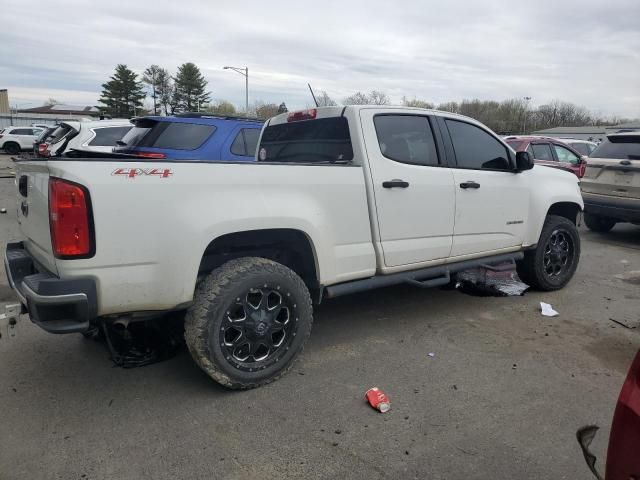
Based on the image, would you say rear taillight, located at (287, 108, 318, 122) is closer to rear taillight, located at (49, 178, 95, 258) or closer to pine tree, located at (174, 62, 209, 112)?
rear taillight, located at (49, 178, 95, 258)

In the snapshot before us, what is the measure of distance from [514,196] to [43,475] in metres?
4.47

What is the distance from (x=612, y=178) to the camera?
8594mm

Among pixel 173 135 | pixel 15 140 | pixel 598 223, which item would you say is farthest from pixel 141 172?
pixel 15 140

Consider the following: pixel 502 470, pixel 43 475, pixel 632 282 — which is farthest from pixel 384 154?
pixel 632 282

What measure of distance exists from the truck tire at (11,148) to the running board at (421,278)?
31025mm

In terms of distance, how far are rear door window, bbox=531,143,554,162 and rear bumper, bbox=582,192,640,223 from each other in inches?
117

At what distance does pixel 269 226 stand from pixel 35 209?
1.45m

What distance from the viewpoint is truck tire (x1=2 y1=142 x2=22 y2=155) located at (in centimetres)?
2889

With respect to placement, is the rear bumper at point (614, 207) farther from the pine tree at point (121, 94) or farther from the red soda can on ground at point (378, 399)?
the pine tree at point (121, 94)

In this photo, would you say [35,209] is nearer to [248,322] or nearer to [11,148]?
[248,322]

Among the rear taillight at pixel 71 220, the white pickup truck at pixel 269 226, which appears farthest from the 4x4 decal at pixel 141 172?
the rear taillight at pixel 71 220

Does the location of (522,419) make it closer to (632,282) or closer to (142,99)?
(632,282)

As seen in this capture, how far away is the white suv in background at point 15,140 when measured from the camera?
28.7 metres

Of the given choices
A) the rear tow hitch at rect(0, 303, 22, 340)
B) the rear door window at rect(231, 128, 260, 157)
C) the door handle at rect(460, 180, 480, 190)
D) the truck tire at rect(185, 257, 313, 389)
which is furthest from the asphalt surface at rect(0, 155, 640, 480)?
the rear door window at rect(231, 128, 260, 157)
